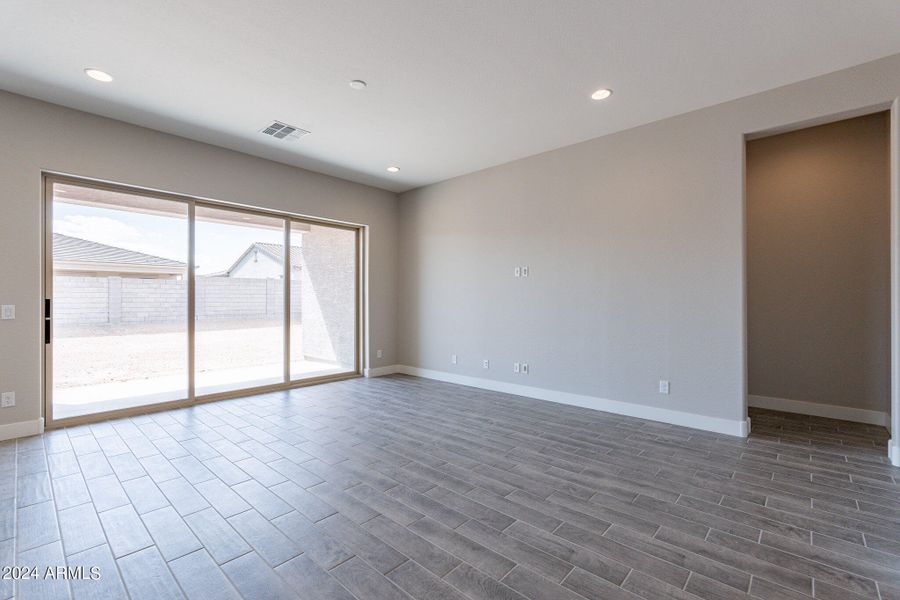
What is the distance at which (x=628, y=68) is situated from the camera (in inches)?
119

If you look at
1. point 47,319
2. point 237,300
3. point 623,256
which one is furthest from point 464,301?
point 47,319

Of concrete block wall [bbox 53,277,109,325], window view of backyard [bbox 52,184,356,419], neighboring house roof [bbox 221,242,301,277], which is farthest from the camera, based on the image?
neighboring house roof [bbox 221,242,301,277]

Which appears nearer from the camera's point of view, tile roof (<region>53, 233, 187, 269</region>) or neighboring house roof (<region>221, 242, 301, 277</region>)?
tile roof (<region>53, 233, 187, 269</region>)

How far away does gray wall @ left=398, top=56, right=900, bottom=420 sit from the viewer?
11.6 ft

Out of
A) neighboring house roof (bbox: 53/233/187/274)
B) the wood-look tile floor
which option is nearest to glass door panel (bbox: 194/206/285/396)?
neighboring house roof (bbox: 53/233/187/274)

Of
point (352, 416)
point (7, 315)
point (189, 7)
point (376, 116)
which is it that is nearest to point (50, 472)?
point (7, 315)

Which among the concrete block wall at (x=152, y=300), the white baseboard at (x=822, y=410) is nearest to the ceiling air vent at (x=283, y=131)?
the concrete block wall at (x=152, y=300)

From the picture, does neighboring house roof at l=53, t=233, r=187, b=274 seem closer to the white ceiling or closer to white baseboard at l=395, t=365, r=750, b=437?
the white ceiling

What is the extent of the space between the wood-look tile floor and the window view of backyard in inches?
24.9

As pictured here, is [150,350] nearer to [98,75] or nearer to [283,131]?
[98,75]

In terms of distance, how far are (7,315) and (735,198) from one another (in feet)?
21.2

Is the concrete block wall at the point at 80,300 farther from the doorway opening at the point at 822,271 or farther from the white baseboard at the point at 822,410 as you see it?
the white baseboard at the point at 822,410

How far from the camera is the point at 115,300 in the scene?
4094 millimetres

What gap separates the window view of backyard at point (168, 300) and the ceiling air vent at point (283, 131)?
128cm
